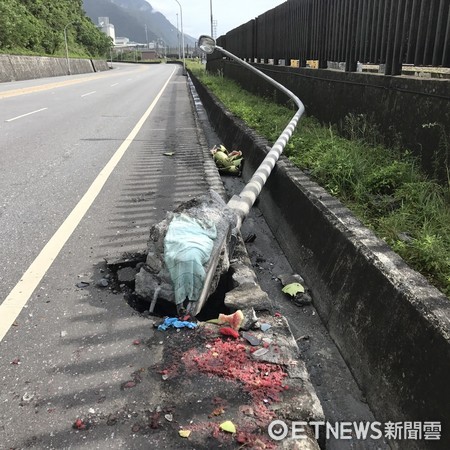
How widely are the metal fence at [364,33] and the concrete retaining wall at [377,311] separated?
7.12 feet

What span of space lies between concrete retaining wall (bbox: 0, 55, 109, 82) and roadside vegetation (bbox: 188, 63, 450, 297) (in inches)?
1247

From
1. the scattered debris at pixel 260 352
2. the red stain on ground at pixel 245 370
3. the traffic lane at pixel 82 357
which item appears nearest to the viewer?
the traffic lane at pixel 82 357

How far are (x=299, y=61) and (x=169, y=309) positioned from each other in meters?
8.47

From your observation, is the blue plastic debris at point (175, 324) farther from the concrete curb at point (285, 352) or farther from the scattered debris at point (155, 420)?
the scattered debris at point (155, 420)

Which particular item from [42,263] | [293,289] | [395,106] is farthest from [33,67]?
[293,289]

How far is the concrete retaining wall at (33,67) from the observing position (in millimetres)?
32344

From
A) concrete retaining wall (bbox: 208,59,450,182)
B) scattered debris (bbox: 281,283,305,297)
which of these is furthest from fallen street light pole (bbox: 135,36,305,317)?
concrete retaining wall (bbox: 208,59,450,182)

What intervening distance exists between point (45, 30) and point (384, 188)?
54.3 m

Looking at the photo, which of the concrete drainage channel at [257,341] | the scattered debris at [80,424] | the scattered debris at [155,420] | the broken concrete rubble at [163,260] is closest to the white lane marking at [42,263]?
the concrete drainage channel at [257,341]

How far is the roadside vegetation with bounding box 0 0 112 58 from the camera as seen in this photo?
38250 mm

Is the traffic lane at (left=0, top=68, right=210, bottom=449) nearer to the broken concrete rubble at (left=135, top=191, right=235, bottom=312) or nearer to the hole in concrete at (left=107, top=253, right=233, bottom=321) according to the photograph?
the hole in concrete at (left=107, top=253, right=233, bottom=321)

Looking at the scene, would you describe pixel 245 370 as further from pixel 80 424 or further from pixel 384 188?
A: pixel 384 188

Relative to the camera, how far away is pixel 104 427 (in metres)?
2.16

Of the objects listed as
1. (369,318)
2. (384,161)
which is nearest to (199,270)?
(369,318)
